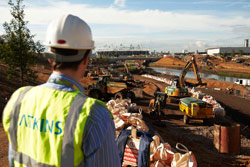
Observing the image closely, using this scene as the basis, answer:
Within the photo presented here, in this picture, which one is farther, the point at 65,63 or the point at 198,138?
the point at 198,138

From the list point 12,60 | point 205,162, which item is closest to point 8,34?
point 12,60

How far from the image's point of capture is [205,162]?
7844 millimetres

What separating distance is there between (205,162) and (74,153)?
7576 mm

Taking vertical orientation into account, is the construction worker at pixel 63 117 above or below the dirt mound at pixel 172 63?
above

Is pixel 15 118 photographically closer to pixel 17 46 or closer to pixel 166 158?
pixel 166 158

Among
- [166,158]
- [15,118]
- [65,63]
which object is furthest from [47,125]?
[166,158]

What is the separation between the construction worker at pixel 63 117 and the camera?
1.35m

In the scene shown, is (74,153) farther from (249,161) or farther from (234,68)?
(234,68)

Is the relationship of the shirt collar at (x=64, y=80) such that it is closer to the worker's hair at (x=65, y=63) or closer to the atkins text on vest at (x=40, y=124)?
the worker's hair at (x=65, y=63)

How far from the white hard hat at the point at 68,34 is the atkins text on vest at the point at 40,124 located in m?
0.52

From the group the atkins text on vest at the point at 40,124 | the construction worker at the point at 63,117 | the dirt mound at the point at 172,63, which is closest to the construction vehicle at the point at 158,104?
the construction worker at the point at 63,117

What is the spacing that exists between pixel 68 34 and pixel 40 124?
641mm

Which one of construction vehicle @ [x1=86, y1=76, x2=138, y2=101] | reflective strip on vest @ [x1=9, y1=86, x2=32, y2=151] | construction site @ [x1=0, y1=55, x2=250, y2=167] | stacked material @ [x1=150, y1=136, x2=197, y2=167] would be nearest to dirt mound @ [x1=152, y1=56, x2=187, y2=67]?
construction site @ [x1=0, y1=55, x2=250, y2=167]

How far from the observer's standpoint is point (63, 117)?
139 cm
